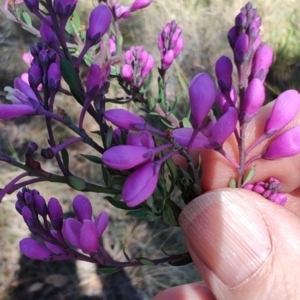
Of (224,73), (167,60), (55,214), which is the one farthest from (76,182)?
(167,60)

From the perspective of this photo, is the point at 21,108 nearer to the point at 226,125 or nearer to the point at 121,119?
the point at 121,119

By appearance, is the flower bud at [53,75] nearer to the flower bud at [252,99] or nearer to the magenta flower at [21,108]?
the magenta flower at [21,108]

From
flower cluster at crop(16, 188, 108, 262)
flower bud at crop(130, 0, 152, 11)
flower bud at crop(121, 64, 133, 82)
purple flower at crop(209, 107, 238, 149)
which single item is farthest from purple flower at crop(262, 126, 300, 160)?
flower bud at crop(130, 0, 152, 11)

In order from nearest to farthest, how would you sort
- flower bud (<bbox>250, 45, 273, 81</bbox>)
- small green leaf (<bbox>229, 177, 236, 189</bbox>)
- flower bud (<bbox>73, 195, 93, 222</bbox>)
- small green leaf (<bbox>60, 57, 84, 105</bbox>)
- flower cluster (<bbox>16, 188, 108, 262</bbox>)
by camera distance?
small green leaf (<bbox>60, 57, 84, 105</bbox>) < flower bud (<bbox>250, 45, 273, 81</bbox>) < flower cluster (<bbox>16, 188, 108, 262</bbox>) < flower bud (<bbox>73, 195, 93, 222</bbox>) < small green leaf (<bbox>229, 177, 236, 189</bbox>)

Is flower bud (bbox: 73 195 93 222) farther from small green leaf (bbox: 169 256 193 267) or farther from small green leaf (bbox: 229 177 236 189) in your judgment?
small green leaf (bbox: 229 177 236 189)

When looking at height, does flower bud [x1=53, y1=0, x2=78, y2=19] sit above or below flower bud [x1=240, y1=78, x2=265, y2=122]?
above

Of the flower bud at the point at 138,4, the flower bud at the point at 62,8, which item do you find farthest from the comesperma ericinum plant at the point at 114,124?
the flower bud at the point at 138,4

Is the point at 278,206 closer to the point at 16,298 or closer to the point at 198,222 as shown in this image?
the point at 198,222


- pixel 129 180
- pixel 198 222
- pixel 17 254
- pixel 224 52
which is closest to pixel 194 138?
pixel 129 180
